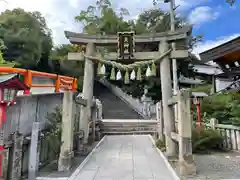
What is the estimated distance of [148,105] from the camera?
17.7m

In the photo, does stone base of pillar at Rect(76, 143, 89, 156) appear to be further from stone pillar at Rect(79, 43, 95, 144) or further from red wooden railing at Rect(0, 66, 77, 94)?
red wooden railing at Rect(0, 66, 77, 94)

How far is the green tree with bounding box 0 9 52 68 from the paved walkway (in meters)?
15.5

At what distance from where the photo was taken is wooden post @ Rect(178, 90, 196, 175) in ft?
14.6

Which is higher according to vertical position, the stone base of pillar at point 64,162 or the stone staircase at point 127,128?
the stone staircase at point 127,128

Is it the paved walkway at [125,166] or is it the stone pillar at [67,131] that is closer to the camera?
the paved walkway at [125,166]

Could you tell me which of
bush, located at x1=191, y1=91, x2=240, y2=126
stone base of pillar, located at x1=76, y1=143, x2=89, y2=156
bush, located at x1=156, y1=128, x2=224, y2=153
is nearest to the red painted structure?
stone base of pillar, located at x1=76, y1=143, x2=89, y2=156

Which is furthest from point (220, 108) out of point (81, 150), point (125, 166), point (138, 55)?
point (81, 150)

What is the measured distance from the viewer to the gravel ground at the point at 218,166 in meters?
4.39

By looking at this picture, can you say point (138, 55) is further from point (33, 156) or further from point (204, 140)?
point (33, 156)

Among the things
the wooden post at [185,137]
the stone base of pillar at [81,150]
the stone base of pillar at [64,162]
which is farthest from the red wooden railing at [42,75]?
the wooden post at [185,137]

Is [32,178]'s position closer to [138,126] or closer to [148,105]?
[138,126]

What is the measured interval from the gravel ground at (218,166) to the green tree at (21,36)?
17922 millimetres

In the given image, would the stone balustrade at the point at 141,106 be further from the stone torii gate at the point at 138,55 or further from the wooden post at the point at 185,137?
the wooden post at the point at 185,137

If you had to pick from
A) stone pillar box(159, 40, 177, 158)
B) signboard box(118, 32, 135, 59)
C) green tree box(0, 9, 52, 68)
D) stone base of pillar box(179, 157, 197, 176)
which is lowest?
stone base of pillar box(179, 157, 197, 176)
